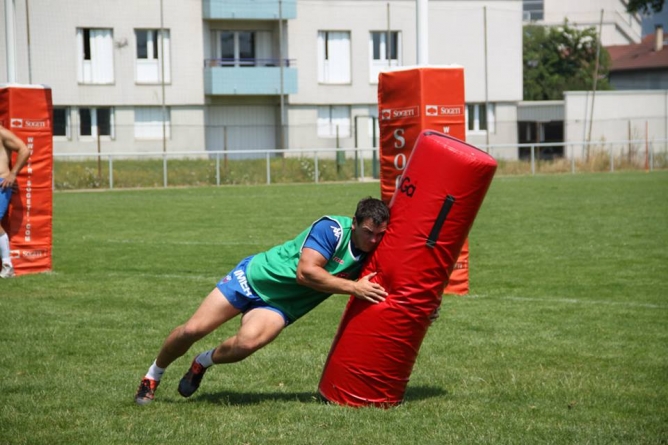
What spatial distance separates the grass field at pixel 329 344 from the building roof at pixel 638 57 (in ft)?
177

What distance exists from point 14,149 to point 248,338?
694 cm

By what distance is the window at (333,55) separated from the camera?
152ft

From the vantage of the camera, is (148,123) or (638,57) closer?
(148,123)

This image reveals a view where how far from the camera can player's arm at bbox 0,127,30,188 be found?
1257cm

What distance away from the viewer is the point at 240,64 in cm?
4575

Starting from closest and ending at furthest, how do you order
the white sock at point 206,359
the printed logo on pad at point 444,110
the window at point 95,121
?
the white sock at point 206,359 → the printed logo on pad at point 444,110 → the window at point 95,121

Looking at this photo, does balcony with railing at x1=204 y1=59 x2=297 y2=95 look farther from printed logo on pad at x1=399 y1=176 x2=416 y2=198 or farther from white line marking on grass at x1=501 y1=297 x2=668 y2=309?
printed logo on pad at x1=399 y1=176 x2=416 y2=198

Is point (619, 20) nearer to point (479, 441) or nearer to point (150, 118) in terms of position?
point (150, 118)

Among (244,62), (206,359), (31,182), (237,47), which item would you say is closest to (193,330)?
(206,359)

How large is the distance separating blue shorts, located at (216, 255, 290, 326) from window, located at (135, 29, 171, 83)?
124ft

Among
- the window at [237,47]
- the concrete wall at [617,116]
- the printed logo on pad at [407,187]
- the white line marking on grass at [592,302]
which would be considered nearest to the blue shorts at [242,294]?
the printed logo on pad at [407,187]

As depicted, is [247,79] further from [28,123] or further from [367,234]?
[367,234]

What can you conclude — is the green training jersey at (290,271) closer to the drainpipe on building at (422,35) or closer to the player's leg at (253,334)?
the player's leg at (253,334)

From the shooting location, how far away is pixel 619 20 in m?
90.4
